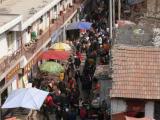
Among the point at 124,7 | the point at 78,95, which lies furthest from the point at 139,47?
the point at 124,7

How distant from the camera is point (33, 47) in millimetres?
28016

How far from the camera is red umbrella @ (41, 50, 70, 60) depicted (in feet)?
93.0

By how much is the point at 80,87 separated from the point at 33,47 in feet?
10.6

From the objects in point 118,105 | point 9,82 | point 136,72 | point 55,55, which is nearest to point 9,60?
point 9,82

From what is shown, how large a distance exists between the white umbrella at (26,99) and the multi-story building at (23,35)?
139cm

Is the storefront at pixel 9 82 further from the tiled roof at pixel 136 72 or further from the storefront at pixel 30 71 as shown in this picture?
the tiled roof at pixel 136 72

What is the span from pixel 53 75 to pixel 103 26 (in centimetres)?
1591

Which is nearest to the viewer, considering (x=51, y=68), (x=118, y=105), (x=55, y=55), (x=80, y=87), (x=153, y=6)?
(x=118, y=105)

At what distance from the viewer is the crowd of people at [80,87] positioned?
74.9 feet

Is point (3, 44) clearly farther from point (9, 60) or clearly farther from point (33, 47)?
point (33, 47)

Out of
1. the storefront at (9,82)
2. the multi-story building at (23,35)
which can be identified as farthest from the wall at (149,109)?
the storefront at (9,82)

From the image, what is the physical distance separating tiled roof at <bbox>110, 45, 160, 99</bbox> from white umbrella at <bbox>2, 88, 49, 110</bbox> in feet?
11.1

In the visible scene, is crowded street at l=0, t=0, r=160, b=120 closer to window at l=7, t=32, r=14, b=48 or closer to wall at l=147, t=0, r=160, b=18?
window at l=7, t=32, r=14, b=48

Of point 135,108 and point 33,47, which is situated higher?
point 33,47
